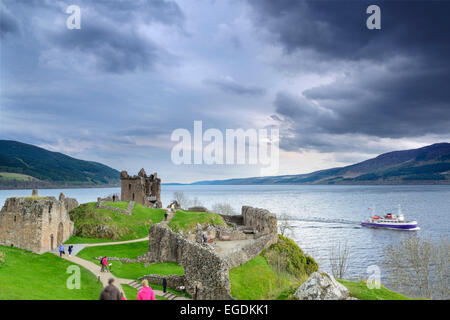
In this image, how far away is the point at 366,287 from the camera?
62.6 feet

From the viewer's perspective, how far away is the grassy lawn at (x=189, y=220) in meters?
47.1

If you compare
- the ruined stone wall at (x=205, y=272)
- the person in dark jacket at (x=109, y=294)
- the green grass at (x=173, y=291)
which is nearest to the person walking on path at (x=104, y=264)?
the green grass at (x=173, y=291)

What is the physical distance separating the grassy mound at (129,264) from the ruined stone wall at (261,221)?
1586 cm

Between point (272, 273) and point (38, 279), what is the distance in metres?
21.7

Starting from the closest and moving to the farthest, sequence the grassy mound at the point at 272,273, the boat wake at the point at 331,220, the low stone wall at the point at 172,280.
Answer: the grassy mound at the point at 272,273, the low stone wall at the point at 172,280, the boat wake at the point at 331,220

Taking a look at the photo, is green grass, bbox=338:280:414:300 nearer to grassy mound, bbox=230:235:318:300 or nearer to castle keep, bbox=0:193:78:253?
grassy mound, bbox=230:235:318:300

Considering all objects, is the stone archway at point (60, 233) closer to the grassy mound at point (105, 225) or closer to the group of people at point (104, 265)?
the grassy mound at point (105, 225)

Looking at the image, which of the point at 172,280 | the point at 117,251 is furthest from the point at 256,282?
the point at 117,251

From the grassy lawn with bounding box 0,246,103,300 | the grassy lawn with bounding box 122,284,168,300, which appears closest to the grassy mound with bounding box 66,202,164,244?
the grassy lawn with bounding box 0,246,103,300

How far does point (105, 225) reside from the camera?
44344 millimetres

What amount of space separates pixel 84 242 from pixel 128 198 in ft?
96.1

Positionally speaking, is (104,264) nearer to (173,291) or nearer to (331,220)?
(173,291)

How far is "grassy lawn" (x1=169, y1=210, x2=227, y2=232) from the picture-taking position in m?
47.1
